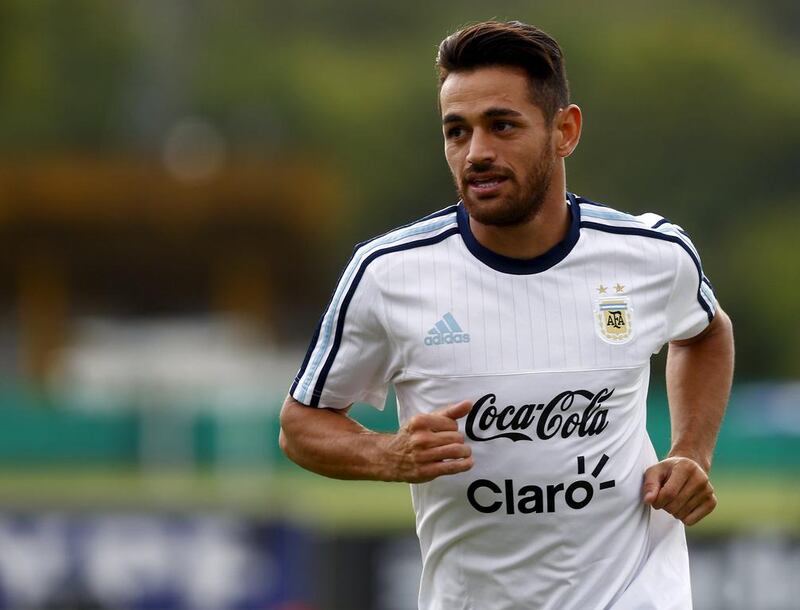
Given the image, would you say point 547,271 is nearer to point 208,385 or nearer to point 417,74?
point 208,385

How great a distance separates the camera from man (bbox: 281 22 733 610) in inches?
183

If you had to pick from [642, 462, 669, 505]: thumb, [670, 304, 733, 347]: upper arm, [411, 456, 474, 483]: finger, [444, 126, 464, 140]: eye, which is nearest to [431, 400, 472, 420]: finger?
[411, 456, 474, 483]: finger

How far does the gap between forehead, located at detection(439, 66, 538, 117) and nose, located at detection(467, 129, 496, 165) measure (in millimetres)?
65

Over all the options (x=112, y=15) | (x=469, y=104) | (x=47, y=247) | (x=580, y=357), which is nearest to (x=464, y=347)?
(x=580, y=357)

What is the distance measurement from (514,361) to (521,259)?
0.30 meters

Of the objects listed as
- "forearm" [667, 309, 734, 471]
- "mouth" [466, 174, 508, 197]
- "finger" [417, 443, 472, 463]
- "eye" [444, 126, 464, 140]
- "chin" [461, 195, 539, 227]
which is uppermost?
"eye" [444, 126, 464, 140]

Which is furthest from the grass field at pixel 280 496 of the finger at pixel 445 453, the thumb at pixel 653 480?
the finger at pixel 445 453

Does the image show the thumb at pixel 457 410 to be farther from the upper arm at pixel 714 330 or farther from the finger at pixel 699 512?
the upper arm at pixel 714 330

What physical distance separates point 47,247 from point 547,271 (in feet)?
80.9

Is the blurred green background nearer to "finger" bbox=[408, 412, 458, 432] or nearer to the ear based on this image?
the ear

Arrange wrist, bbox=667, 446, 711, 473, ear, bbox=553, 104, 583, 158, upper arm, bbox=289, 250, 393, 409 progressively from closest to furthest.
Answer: upper arm, bbox=289, 250, 393, 409
ear, bbox=553, 104, 583, 158
wrist, bbox=667, 446, 711, 473

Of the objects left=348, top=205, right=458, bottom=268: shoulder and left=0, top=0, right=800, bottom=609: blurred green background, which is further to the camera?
left=0, top=0, right=800, bottom=609: blurred green background

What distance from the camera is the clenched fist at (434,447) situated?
4352 millimetres

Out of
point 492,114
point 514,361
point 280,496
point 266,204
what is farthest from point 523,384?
point 266,204
